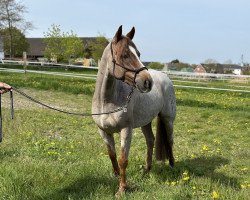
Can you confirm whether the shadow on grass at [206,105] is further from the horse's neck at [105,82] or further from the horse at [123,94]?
the horse's neck at [105,82]

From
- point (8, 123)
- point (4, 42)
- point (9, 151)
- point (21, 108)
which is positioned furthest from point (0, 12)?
point (9, 151)

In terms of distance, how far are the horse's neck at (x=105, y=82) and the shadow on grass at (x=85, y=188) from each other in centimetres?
118

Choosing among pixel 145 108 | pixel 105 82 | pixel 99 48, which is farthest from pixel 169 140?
pixel 99 48

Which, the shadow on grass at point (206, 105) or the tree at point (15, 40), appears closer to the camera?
the shadow on grass at point (206, 105)

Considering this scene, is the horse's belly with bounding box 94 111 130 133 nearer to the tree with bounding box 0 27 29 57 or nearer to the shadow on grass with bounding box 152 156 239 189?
the shadow on grass with bounding box 152 156 239 189

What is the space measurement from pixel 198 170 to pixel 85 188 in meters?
2.33

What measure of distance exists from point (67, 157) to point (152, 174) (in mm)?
1601

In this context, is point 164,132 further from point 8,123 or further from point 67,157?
point 8,123

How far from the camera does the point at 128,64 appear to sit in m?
4.60

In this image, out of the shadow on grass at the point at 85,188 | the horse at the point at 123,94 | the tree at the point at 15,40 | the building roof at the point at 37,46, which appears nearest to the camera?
the horse at the point at 123,94

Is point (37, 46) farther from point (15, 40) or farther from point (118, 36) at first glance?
point (118, 36)

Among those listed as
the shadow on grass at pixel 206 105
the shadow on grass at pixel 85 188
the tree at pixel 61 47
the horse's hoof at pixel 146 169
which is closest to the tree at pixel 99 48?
the tree at pixel 61 47

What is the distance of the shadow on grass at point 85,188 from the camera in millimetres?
4699

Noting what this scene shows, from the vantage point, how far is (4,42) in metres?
53.8
